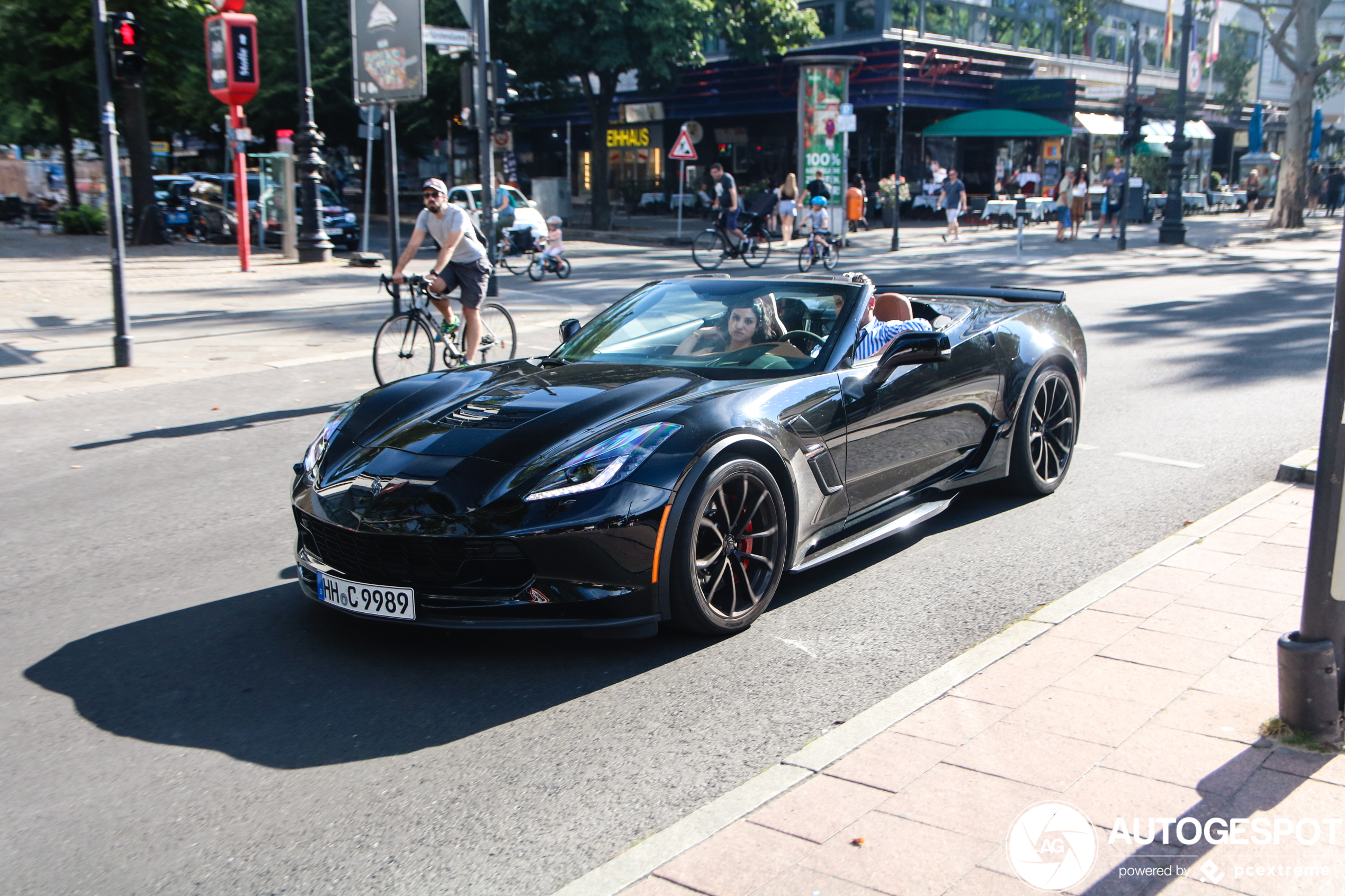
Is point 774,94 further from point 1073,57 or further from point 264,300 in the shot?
point 264,300

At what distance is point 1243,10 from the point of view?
58.5 metres

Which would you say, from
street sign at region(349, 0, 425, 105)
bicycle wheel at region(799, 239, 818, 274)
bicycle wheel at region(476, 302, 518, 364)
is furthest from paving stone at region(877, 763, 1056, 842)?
bicycle wheel at region(799, 239, 818, 274)

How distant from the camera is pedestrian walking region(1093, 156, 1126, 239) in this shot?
28797 mm

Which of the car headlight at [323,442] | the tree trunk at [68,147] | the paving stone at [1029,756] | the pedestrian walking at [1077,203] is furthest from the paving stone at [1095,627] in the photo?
the tree trunk at [68,147]

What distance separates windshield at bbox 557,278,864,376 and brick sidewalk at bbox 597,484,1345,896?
1.65 m

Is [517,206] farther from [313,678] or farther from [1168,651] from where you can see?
[1168,651]

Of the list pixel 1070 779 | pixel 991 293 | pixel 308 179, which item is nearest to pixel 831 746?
pixel 1070 779

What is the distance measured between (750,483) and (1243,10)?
213 feet

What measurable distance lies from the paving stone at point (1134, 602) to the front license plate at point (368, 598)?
2625 millimetres

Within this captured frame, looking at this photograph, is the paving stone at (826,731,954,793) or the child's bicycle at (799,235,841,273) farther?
the child's bicycle at (799,235,841,273)

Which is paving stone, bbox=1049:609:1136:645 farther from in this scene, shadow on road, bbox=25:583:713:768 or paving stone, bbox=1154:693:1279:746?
shadow on road, bbox=25:583:713:768

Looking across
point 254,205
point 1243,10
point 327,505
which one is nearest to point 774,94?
point 254,205

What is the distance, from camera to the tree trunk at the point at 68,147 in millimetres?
30672

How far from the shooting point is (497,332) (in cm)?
1135
